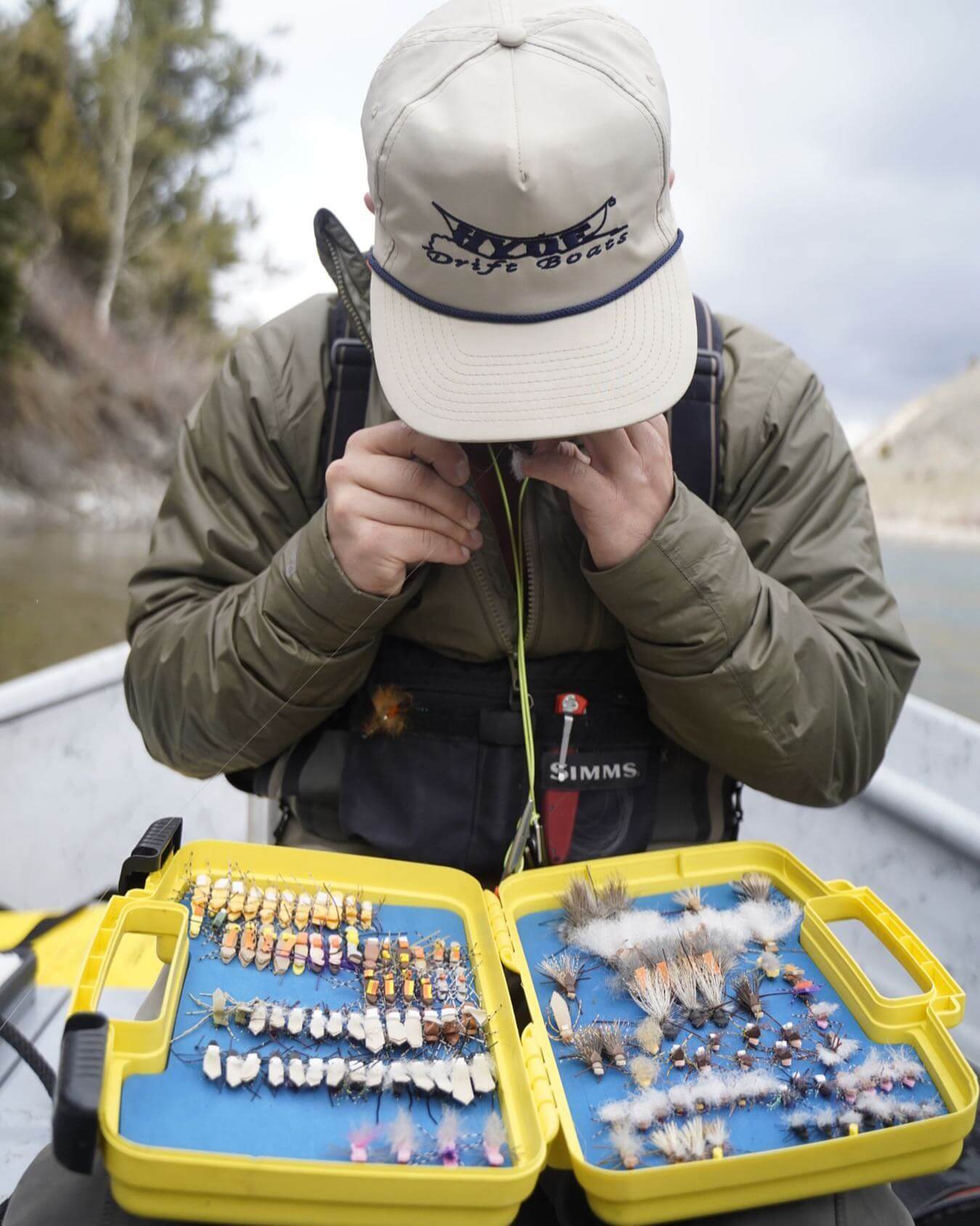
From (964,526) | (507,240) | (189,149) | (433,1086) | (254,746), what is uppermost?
(189,149)

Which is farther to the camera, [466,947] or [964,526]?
[964,526]

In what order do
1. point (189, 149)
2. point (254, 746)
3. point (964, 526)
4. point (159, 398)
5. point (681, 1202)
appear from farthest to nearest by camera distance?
1. point (189, 149)
2. point (159, 398)
3. point (964, 526)
4. point (254, 746)
5. point (681, 1202)

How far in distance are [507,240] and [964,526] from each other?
843 centimetres

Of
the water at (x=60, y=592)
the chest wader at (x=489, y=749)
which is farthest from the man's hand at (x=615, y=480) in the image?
A: the water at (x=60, y=592)

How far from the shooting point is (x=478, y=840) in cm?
159

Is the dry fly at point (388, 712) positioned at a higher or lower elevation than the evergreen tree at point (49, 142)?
lower

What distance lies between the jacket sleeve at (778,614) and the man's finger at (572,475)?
10 cm

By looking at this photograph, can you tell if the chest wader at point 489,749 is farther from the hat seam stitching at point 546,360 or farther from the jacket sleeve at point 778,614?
the hat seam stitching at point 546,360

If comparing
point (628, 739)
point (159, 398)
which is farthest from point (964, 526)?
point (159, 398)

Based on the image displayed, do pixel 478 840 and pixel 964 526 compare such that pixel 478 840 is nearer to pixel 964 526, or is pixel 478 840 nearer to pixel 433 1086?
pixel 433 1086

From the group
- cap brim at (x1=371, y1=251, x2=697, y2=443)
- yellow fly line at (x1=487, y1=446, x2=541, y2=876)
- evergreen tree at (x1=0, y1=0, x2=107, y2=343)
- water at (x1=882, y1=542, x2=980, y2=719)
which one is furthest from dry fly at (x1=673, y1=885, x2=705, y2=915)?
evergreen tree at (x1=0, y1=0, x2=107, y2=343)

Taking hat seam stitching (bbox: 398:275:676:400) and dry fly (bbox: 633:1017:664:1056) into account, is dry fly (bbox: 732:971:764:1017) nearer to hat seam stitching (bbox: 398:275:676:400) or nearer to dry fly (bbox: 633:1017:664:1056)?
dry fly (bbox: 633:1017:664:1056)

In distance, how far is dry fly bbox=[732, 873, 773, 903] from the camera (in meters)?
1.41

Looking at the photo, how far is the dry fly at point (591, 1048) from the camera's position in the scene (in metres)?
1.11
